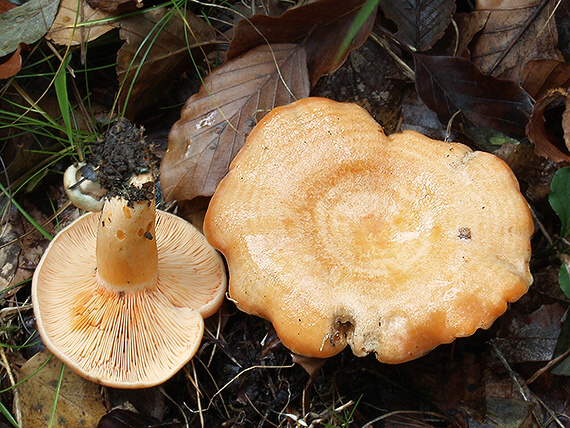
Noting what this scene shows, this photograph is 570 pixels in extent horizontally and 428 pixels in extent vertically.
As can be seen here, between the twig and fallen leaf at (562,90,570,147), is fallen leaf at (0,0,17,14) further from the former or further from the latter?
the twig

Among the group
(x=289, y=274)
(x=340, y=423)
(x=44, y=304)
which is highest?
(x=289, y=274)

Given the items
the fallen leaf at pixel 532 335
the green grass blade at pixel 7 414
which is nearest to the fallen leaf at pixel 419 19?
the fallen leaf at pixel 532 335

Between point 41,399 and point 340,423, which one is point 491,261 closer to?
point 340,423

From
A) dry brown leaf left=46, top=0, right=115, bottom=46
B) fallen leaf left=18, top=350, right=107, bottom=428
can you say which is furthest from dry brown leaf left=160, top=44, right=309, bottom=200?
fallen leaf left=18, top=350, right=107, bottom=428

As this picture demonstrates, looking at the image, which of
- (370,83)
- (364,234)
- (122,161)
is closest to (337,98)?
(370,83)

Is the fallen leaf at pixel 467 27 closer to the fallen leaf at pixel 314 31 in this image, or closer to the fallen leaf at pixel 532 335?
the fallen leaf at pixel 314 31

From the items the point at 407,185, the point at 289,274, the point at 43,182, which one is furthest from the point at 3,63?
the point at 407,185
